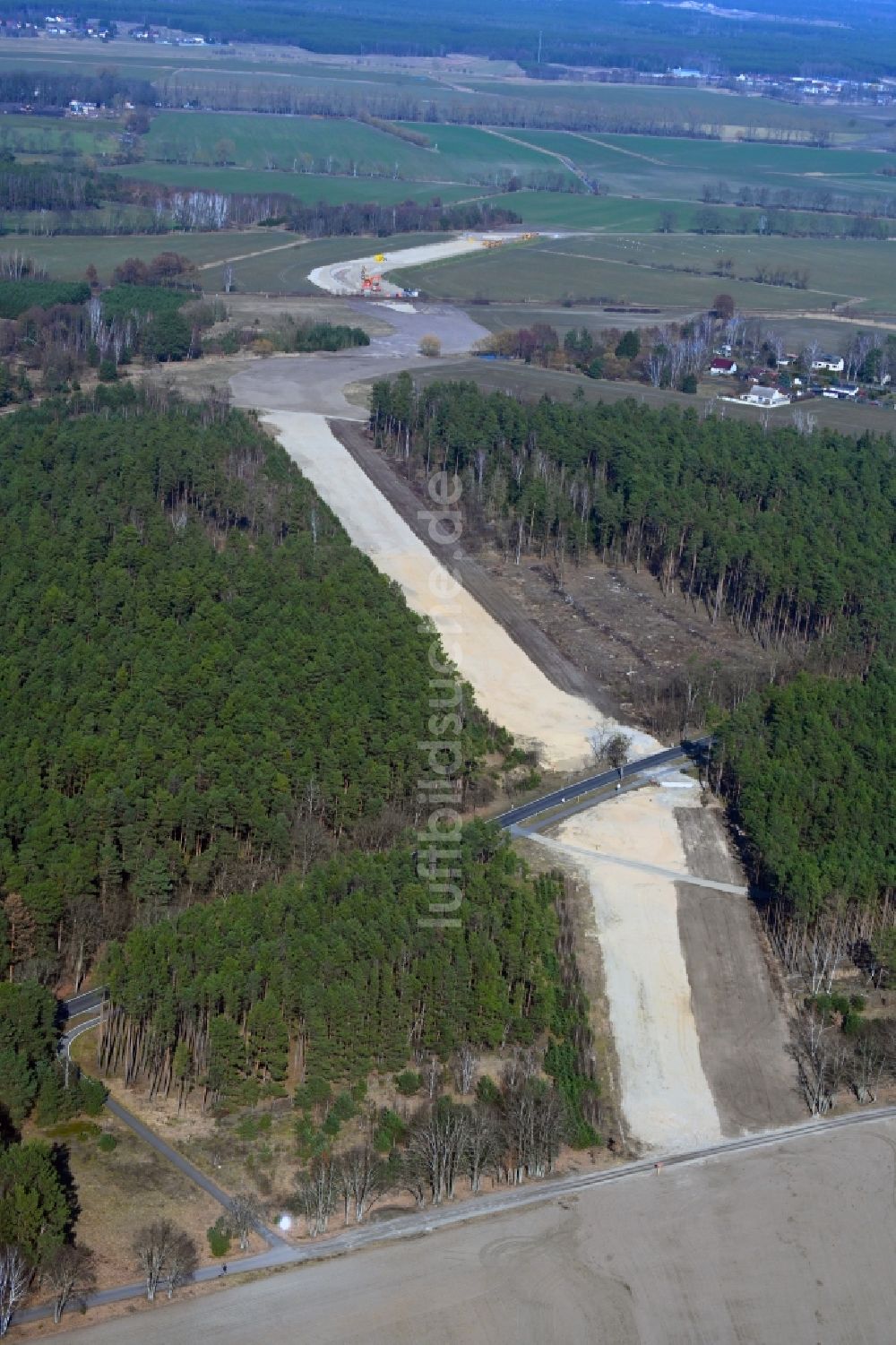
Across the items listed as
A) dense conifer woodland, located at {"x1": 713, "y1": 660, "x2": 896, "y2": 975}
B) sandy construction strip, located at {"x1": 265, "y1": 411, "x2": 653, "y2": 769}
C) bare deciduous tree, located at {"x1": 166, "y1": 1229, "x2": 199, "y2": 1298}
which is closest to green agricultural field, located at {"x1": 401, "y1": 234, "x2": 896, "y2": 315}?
sandy construction strip, located at {"x1": 265, "y1": 411, "x2": 653, "y2": 769}

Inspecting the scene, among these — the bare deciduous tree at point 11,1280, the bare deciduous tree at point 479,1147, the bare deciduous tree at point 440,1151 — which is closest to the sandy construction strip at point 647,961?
the bare deciduous tree at point 479,1147

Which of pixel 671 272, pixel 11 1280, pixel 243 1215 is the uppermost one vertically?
pixel 11 1280

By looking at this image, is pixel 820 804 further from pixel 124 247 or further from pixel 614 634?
pixel 124 247

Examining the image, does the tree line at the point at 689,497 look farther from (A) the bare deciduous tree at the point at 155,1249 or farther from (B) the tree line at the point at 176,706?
(A) the bare deciduous tree at the point at 155,1249

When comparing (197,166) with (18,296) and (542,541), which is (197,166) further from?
(542,541)

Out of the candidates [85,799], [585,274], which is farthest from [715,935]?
[585,274]

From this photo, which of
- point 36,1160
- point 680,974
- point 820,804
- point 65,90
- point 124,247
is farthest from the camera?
point 65,90

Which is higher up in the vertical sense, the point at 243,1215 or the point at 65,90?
the point at 243,1215

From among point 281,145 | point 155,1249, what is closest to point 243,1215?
point 155,1249
